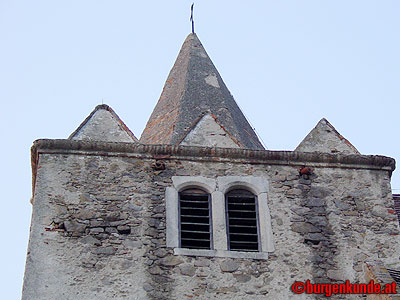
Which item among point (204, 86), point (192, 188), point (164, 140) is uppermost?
point (204, 86)

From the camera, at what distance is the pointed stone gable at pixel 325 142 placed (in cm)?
1658

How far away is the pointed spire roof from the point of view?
57.3ft

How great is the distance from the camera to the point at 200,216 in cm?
1521

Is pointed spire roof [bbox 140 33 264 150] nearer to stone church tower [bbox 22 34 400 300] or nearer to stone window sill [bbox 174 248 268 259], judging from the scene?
stone church tower [bbox 22 34 400 300]

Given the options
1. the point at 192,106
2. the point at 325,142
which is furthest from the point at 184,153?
the point at 325,142

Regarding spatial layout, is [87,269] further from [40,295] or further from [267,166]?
[267,166]

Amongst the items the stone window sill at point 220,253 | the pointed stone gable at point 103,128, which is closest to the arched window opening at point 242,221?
the stone window sill at point 220,253

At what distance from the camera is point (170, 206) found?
49.6 feet

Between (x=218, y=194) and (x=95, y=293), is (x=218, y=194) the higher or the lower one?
the higher one

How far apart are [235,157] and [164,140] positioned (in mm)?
1820

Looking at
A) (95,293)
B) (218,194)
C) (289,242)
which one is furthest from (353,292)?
(95,293)

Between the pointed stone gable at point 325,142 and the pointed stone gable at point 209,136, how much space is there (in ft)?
4.04

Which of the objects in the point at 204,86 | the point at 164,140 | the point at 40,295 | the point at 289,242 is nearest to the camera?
the point at 40,295

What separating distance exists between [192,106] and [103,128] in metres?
2.29
